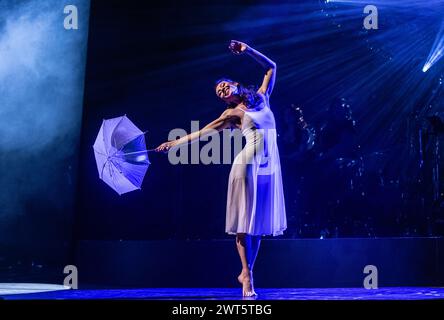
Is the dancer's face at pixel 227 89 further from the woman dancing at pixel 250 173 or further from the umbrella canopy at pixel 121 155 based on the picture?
the umbrella canopy at pixel 121 155

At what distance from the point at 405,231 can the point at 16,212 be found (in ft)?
15.9

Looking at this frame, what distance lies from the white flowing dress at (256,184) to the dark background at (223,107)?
49.7 inches

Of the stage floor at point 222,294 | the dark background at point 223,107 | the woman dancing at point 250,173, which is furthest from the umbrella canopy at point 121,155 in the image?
the stage floor at point 222,294

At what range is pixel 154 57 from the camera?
607 cm

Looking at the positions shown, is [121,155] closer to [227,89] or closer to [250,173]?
[227,89]

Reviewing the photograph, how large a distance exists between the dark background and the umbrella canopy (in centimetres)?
49

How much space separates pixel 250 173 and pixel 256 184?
0.38 ft

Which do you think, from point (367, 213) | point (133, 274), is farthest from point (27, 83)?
point (367, 213)

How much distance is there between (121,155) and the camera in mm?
5391

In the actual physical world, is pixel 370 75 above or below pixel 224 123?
above

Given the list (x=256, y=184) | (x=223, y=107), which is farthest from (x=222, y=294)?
(x=223, y=107)

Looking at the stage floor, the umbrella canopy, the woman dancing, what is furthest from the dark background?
the woman dancing
